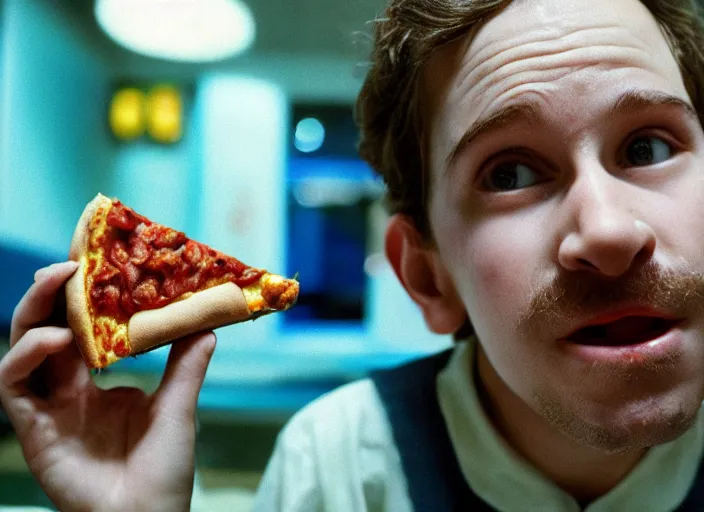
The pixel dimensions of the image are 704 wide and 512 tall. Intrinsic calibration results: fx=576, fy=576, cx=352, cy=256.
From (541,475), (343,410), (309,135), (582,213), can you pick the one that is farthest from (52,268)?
(309,135)

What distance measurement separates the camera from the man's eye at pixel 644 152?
797 millimetres

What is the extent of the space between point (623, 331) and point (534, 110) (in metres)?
0.32

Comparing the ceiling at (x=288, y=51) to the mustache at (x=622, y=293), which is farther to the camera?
the ceiling at (x=288, y=51)

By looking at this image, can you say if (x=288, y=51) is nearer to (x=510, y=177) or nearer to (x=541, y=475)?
(x=510, y=177)

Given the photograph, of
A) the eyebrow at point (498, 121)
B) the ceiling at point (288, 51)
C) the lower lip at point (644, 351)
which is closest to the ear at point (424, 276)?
the eyebrow at point (498, 121)

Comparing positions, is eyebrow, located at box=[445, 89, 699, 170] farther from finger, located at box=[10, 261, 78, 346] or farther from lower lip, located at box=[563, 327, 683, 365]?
finger, located at box=[10, 261, 78, 346]

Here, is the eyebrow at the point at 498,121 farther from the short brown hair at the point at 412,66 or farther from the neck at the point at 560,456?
the neck at the point at 560,456

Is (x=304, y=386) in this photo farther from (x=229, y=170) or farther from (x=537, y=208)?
(x=537, y=208)

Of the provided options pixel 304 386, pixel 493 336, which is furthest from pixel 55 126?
pixel 493 336

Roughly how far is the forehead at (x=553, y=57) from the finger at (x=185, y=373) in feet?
1.60

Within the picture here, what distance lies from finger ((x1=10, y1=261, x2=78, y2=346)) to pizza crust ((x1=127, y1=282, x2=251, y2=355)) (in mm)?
116

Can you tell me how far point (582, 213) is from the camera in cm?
71

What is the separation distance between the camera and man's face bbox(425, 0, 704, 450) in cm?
71

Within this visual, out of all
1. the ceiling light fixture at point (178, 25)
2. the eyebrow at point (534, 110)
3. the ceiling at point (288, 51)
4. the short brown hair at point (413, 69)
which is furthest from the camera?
the ceiling at point (288, 51)
